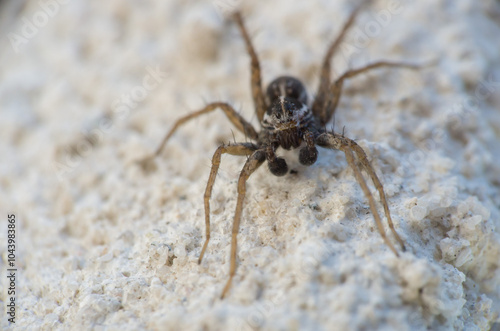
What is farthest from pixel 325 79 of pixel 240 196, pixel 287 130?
pixel 240 196

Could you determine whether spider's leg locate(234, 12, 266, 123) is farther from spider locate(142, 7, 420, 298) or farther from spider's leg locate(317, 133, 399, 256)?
spider's leg locate(317, 133, 399, 256)

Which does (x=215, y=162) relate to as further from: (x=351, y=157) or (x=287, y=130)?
(x=351, y=157)

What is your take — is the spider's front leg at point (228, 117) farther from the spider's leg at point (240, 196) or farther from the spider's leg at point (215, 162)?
the spider's leg at point (240, 196)

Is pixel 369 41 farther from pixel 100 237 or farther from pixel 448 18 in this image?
pixel 100 237

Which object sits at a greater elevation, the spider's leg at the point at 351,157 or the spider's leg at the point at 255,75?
the spider's leg at the point at 255,75

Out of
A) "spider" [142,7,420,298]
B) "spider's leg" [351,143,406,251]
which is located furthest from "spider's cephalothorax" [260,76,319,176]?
"spider's leg" [351,143,406,251]

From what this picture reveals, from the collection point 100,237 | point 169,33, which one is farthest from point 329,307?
point 169,33

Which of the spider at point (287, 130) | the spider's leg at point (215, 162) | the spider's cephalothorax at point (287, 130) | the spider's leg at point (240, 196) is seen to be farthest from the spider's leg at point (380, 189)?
the spider's leg at point (215, 162)
